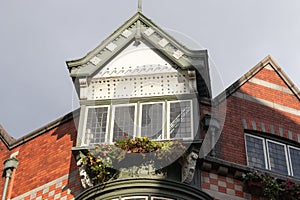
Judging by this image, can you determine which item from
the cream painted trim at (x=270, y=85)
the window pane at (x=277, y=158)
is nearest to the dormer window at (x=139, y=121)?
the window pane at (x=277, y=158)

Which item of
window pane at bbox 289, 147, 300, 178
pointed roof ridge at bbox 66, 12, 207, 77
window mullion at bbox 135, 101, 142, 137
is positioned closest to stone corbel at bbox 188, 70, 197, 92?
pointed roof ridge at bbox 66, 12, 207, 77

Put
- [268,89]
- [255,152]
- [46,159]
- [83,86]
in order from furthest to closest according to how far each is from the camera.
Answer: [268,89]
[46,159]
[255,152]
[83,86]

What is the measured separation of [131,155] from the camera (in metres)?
18.3

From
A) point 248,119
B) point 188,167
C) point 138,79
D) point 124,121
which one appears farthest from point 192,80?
point 188,167

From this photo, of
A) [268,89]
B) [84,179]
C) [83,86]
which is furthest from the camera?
[268,89]

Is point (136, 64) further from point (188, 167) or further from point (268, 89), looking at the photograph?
point (268, 89)

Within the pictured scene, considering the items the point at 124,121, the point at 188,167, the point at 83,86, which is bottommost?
the point at 188,167

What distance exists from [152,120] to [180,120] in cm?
83

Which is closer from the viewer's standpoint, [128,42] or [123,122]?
[123,122]

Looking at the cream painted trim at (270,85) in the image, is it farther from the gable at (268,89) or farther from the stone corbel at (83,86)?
the stone corbel at (83,86)

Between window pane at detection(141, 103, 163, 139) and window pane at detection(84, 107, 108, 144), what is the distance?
120 centimetres

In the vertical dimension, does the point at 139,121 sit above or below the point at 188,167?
above

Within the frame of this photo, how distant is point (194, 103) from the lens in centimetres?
1998

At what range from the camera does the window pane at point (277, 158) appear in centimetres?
2077
